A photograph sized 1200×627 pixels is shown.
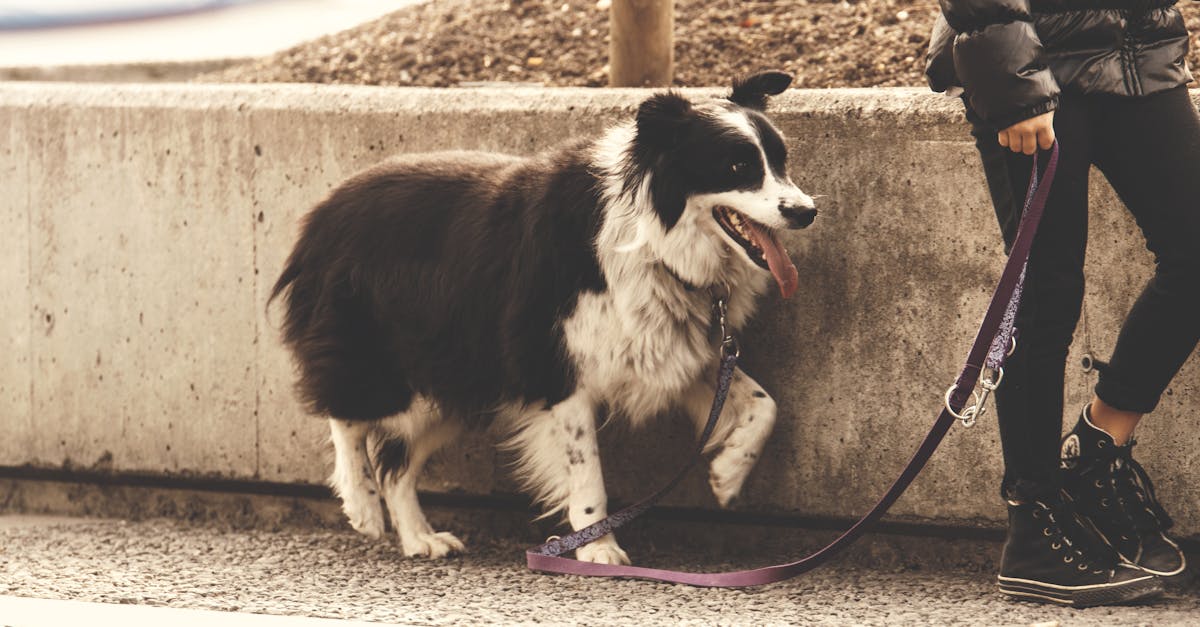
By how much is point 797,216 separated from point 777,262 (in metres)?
0.18

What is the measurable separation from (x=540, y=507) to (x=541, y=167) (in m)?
1.29

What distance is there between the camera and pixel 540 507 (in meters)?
5.10

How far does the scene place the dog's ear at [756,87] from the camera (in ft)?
14.4

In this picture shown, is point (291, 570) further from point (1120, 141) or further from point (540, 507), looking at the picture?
point (1120, 141)

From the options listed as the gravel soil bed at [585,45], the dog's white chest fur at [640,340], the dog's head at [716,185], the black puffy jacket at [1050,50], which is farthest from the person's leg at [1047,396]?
the gravel soil bed at [585,45]

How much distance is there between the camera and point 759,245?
166 inches

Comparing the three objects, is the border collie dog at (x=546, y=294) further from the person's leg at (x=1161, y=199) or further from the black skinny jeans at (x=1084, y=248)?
the person's leg at (x=1161, y=199)

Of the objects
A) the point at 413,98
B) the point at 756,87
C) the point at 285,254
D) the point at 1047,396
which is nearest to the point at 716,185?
the point at 756,87

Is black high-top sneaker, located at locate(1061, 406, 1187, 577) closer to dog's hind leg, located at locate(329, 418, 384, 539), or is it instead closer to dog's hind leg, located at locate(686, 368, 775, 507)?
dog's hind leg, located at locate(686, 368, 775, 507)

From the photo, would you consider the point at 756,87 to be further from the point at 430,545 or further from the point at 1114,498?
the point at 430,545

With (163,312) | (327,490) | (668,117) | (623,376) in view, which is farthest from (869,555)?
(163,312)

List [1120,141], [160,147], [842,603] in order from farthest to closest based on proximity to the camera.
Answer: [160,147] < [842,603] < [1120,141]

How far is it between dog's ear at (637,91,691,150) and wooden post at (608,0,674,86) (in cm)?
143

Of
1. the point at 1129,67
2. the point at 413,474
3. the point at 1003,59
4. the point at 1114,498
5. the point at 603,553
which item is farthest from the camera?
the point at 413,474
